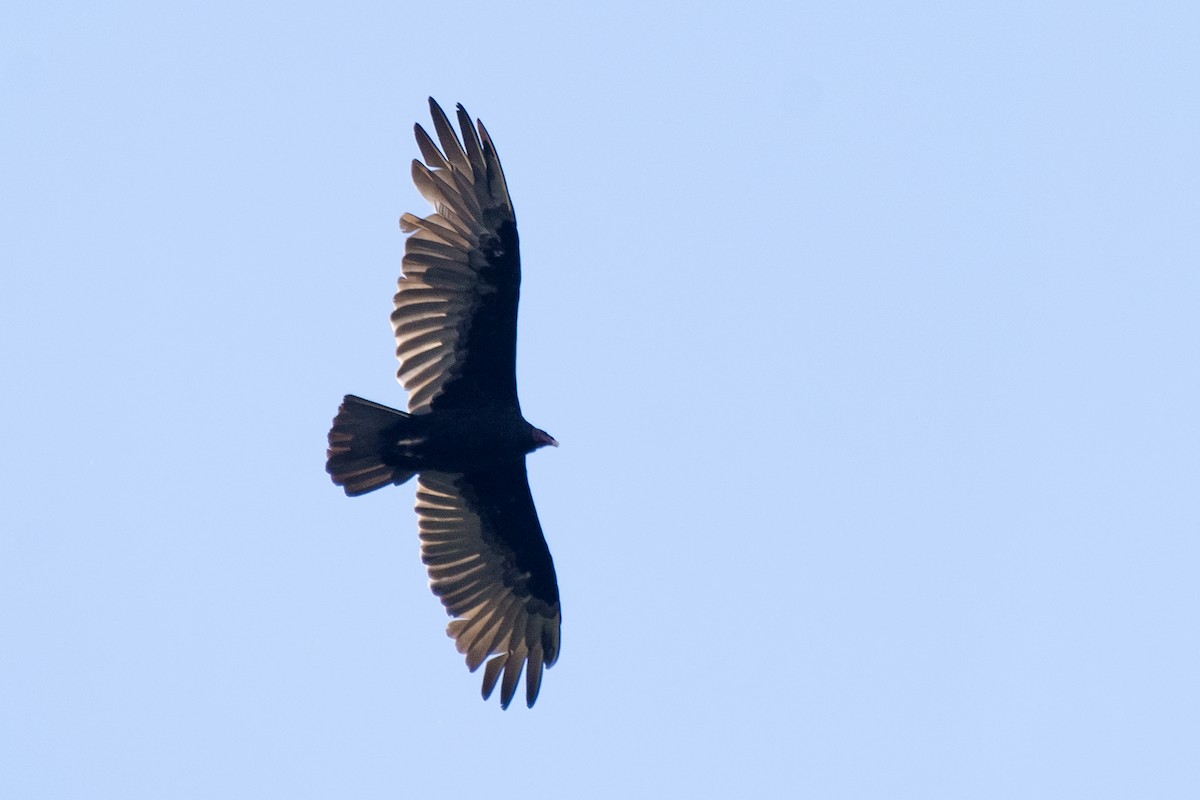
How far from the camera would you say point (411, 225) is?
1047 cm

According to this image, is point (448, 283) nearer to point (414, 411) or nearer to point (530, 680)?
point (414, 411)

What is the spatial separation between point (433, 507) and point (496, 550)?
1.86 feet

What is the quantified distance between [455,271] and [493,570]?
2.28m

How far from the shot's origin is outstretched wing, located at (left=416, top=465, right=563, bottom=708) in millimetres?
11195

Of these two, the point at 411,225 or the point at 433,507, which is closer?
the point at 411,225

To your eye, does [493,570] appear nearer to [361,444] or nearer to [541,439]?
[541,439]

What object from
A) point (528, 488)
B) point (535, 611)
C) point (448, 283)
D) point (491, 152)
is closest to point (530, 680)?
point (535, 611)

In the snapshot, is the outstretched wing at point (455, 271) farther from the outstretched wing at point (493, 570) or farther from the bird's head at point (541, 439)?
the outstretched wing at point (493, 570)

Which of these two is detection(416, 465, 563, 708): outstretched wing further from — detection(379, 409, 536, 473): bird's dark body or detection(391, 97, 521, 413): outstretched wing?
detection(391, 97, 521, 413): outstretched wing

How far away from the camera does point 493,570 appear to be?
1140 centimetres

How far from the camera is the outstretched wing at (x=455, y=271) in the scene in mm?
10492

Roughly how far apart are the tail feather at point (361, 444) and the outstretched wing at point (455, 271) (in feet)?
0.94

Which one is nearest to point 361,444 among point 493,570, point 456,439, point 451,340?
point 456,439

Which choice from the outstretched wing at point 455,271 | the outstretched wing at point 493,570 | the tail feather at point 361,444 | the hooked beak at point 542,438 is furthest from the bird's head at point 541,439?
the tail feather at point 361,444
